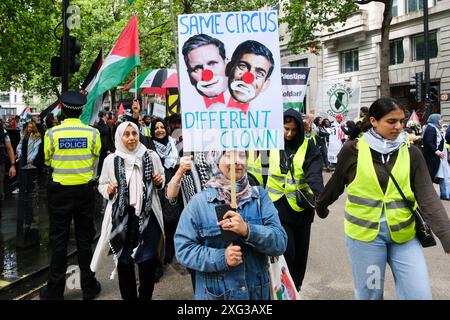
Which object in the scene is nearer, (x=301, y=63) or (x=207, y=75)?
(x=207, y=75)

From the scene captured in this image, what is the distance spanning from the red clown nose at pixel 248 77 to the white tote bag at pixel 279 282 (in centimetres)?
113

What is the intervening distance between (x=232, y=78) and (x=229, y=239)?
1.07 m

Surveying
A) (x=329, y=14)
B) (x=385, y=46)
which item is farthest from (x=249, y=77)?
(x=329, y=14)

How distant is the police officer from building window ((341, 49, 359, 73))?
29086mm

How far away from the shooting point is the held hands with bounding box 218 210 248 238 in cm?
266

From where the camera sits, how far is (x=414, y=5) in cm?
2722

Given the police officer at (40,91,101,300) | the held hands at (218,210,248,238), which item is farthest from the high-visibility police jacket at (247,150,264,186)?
the held hands at (218,210,248,238)

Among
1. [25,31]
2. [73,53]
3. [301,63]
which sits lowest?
[73,53]

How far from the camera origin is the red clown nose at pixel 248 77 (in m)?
3.14

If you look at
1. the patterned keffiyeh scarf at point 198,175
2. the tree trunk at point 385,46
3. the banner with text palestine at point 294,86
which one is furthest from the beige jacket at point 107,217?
the tree trunk at point 385,46

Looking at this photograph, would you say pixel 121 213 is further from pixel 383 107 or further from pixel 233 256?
pixel 383 107

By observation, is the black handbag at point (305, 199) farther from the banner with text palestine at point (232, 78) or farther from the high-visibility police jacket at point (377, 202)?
the banner with text palestine at point (232, 78)

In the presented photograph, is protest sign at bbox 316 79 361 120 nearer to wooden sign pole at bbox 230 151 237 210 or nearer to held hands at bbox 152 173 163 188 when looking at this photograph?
held hands at bbox 152 173 163 188
